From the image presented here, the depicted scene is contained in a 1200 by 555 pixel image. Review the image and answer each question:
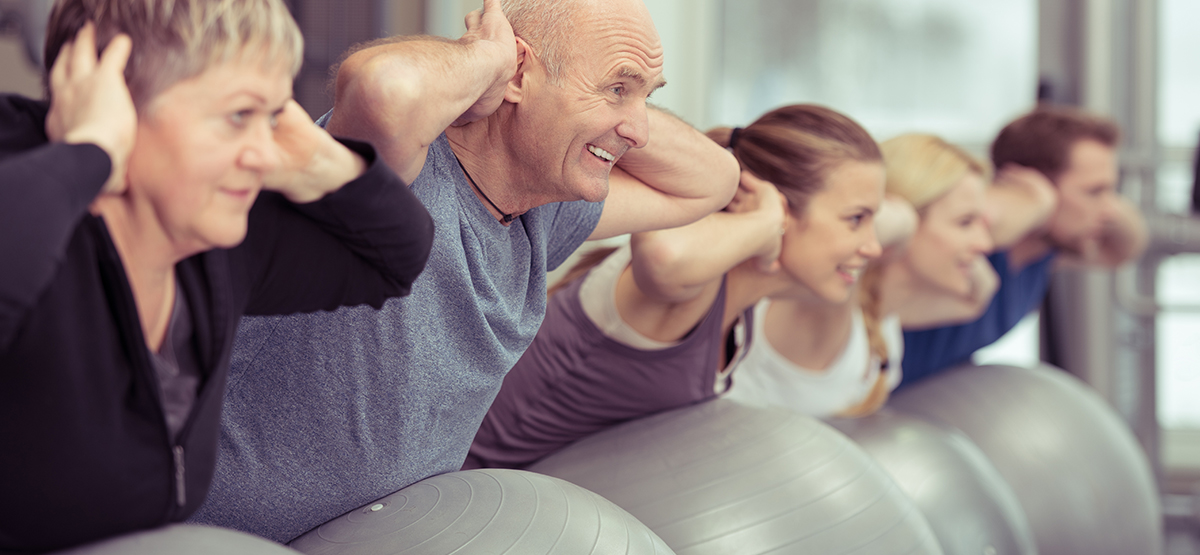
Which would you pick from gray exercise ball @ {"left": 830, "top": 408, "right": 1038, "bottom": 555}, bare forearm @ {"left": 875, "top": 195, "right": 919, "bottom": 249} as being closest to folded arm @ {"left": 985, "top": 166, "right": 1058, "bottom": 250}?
bare forearm @ {"left": 875, "top": 195, "right": 919, "bottom": 249}

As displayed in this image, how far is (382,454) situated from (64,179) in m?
0.46

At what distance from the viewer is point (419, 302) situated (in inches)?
34.7

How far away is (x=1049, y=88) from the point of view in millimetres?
2719

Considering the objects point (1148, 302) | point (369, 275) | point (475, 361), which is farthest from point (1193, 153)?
point (369, 275)

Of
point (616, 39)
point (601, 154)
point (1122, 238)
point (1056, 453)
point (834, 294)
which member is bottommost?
point (1056, 453)

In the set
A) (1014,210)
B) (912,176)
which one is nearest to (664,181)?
(912,176)

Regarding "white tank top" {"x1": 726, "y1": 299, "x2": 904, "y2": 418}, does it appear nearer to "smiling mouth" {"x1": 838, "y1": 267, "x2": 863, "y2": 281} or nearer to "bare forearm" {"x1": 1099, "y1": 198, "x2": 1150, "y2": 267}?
"smiling mouth" {"x1": 838, "y1": 267, "x2": 863, "y2": 281}

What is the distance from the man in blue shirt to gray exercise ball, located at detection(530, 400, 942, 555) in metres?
0.98

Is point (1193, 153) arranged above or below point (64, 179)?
below

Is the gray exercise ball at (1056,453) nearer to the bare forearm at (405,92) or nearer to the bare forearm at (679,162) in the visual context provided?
the bare forearm at (679,162)

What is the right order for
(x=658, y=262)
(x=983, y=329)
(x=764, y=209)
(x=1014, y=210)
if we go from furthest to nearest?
(x=983, y=329) → (x=1014, y=210) → (x=764, y=209) → (x=658, y=262)

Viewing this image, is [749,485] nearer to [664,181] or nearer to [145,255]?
[664,181]

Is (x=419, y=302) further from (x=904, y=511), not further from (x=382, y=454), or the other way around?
(x=904, y=511)

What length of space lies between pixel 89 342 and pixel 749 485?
769mm
